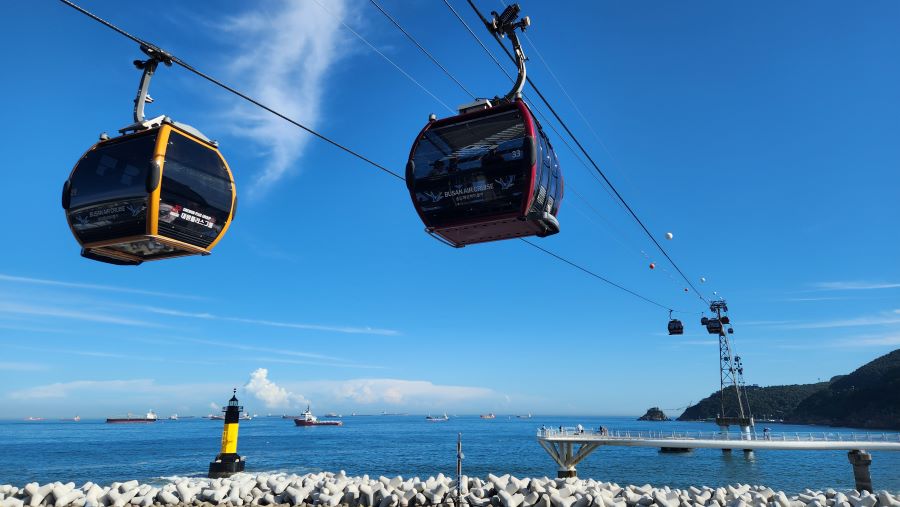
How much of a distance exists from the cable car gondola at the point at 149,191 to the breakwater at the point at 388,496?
46.7ft

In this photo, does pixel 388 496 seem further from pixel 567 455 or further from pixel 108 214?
pixel 567 455

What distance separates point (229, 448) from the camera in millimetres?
31391

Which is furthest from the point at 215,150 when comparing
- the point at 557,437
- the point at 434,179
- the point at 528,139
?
the point at 557,437

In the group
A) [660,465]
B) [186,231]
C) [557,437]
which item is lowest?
[660,465]

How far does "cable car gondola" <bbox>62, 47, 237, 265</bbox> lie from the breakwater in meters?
14.2

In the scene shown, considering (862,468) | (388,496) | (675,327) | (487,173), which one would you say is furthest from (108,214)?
(675,327)

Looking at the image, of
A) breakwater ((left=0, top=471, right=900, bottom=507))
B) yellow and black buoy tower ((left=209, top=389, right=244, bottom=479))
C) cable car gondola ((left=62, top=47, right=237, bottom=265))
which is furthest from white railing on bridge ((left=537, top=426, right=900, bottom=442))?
cable car gondola ((left=62, top=47, right=237, bottom=265))

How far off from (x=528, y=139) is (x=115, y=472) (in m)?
71.1

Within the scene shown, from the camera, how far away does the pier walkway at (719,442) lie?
3881 centimetres

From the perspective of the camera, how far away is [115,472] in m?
61.2

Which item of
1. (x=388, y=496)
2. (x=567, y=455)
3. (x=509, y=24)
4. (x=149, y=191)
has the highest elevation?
(x=509, y=24)

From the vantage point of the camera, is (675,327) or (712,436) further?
(675,327)

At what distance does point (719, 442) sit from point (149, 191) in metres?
45.2

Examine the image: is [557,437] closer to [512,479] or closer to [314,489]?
[512,479]
